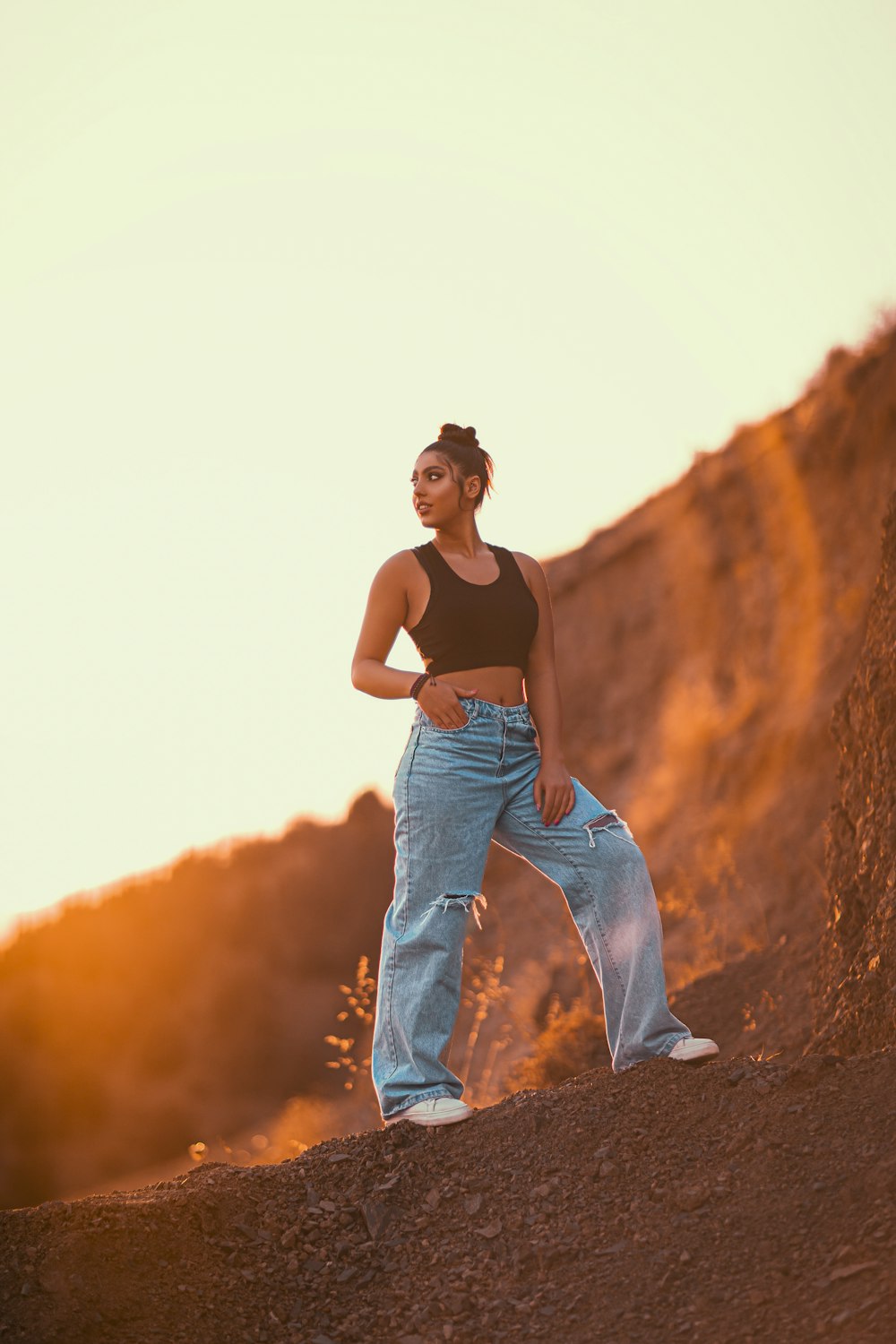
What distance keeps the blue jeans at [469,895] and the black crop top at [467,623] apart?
5.6 inches

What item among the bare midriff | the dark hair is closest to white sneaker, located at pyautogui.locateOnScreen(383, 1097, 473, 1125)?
the bare midriff

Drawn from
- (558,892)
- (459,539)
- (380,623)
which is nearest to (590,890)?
→ (380,623)

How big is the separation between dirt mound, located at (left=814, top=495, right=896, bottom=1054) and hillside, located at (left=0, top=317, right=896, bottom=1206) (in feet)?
5.98

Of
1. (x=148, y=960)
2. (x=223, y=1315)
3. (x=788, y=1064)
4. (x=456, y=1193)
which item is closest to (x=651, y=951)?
(x=788, y=1064)

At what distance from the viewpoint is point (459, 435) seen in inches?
156

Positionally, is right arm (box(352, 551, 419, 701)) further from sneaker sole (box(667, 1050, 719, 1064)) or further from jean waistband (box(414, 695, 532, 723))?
sneaker sole (box(667, 1050, 719, 1064))

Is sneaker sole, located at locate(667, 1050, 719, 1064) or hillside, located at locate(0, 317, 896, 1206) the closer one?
sneaker sole, located at locate(667, 1050, 719, 1064)

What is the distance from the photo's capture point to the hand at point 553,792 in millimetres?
3682

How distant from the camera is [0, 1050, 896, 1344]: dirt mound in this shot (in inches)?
108

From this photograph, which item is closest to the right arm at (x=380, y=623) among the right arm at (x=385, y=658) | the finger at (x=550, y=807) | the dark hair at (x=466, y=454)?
the right arm at (x=385, y=658)

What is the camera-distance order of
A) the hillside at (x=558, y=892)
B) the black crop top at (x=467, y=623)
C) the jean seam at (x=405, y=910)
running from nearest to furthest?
1. the jean seam at (x=405, y=910)
2. the black crop top at (x=467, y=623)
3. the hillside at (x=558, y=892)

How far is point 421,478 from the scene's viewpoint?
3.87 meters

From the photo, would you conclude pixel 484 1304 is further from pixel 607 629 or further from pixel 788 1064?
pixel 607 629

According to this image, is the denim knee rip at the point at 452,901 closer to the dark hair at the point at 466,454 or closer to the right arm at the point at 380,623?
the right arm at the point at 380,623
